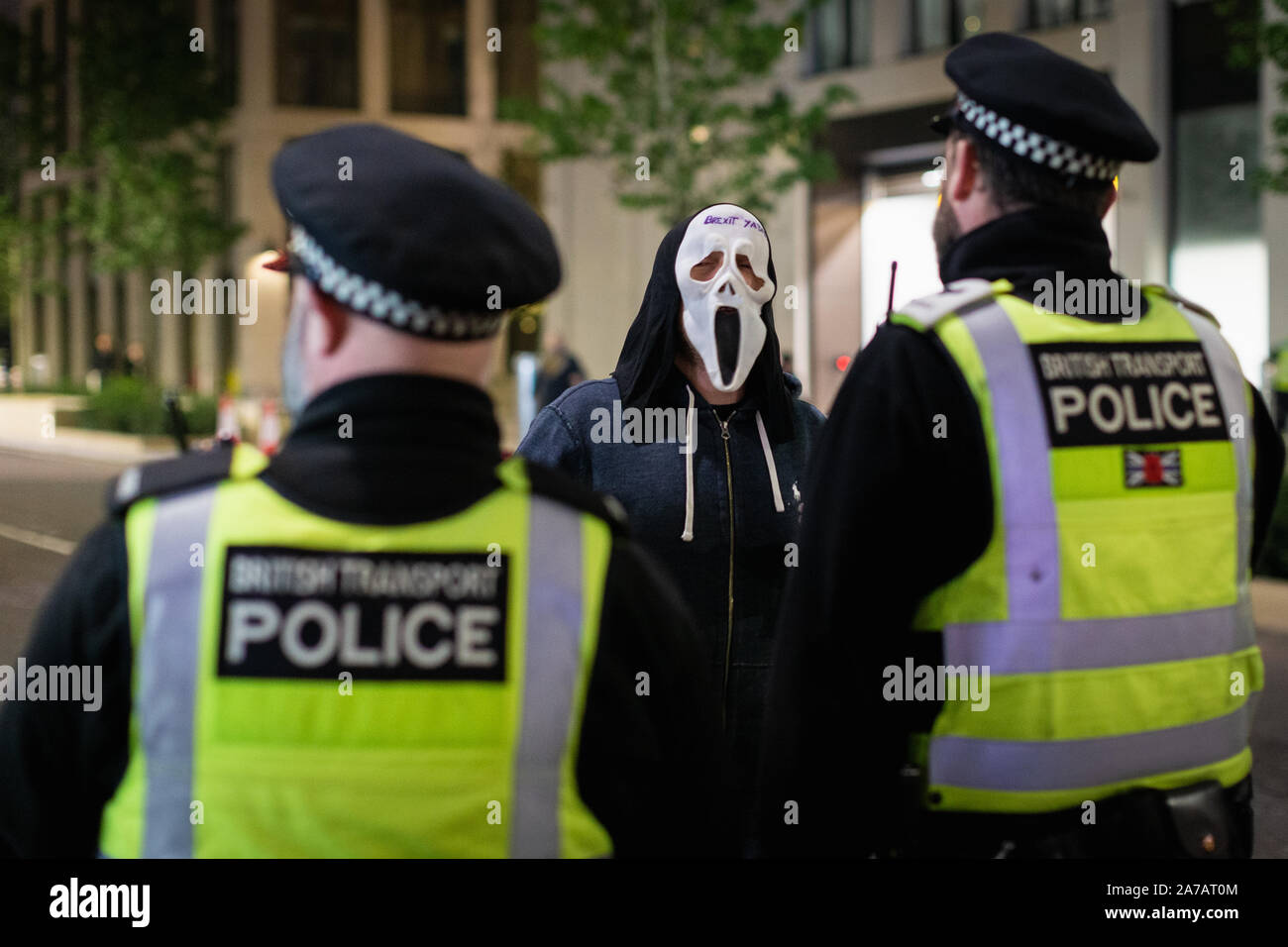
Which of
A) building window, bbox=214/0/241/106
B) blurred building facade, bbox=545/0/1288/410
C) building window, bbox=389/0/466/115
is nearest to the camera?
blurred building facade, bbox=545/0/1288/410

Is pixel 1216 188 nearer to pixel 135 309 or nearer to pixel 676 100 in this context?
pixel 676 100

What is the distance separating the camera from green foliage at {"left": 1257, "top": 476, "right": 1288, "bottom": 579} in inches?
456

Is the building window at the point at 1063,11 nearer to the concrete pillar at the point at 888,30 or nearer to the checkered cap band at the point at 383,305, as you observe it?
the concrete pillar at the point at 888,30

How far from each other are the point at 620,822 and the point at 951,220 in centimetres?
119

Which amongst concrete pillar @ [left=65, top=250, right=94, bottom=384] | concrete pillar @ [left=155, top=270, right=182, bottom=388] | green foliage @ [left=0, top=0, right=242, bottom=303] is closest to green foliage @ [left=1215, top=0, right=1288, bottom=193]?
green foliage @ [left=0, top=0, right=242, bottom=303]

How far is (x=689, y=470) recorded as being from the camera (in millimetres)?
3887

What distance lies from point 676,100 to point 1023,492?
20.4 m

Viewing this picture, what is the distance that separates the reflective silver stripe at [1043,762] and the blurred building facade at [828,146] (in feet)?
28.7

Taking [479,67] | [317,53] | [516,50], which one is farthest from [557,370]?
[516,50]

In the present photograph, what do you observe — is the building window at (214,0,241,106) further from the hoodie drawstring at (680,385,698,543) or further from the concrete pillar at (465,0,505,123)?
the hoodie drawstring at (680,385,698,543)

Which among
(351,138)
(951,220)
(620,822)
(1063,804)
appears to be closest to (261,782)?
(620,822)

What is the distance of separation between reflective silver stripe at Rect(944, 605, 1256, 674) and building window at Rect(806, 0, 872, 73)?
27175 millimetres

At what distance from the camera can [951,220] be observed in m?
2.59
